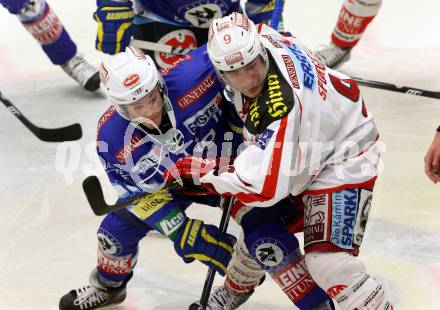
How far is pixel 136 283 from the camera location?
326 centimetres

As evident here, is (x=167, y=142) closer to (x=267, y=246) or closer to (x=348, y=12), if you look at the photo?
(x=267, y=246)

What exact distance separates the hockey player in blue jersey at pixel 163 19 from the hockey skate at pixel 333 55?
107 centimetres

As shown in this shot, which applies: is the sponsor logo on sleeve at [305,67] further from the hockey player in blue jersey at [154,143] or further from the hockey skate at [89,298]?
the hockey skate at [89,298]

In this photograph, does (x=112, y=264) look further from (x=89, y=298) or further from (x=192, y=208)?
(x=192, y=208)

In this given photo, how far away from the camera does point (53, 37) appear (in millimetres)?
4777

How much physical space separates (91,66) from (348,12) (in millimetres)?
1362

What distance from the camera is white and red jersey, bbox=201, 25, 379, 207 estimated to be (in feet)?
7.86

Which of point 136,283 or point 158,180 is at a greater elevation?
A: point 158,180

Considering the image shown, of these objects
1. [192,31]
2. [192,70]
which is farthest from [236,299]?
[192,31]

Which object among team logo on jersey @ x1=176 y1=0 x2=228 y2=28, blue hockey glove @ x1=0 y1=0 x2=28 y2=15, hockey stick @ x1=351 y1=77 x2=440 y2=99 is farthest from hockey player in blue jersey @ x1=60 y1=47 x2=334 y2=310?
blue hockey glove @ x1=0 y1=0 x2=28 y2=15

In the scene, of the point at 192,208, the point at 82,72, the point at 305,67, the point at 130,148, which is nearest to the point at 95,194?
the point at 130,148

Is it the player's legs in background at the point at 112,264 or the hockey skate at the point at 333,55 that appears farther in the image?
the hockey skate at the point at 333,55

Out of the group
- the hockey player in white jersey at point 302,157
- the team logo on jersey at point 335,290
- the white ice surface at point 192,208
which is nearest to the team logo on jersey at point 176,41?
the white ice surface at point 192,208

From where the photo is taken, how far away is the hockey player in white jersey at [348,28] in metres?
4.66
